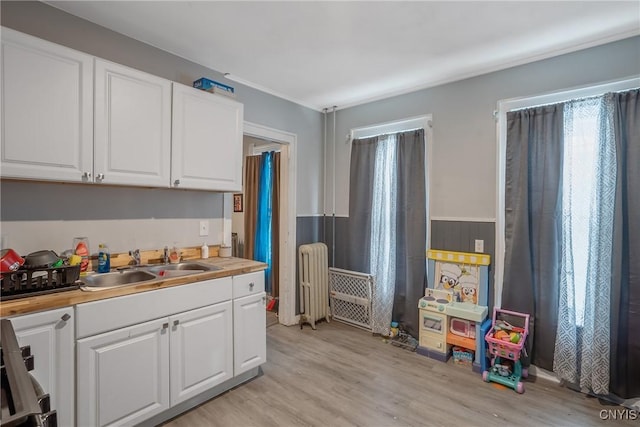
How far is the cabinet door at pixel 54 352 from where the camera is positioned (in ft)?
4.72

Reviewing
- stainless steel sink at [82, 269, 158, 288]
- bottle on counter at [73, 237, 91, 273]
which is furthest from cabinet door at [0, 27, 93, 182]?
stainless steel sink at [82, 269, 158, 288]

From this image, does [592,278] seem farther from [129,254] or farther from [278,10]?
[129,254]

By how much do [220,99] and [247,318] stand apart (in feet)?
5.60

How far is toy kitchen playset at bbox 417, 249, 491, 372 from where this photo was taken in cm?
265

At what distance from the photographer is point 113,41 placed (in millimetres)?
2186

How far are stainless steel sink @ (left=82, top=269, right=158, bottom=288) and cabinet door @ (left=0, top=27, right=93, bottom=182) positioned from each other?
619 mm

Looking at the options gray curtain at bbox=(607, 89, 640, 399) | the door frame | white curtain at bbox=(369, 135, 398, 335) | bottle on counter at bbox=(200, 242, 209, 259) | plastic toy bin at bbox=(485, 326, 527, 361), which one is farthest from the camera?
the door frame

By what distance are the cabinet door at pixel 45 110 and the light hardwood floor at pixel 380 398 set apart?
169cm

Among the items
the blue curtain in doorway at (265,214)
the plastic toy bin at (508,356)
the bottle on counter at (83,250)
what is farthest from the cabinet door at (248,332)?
the blue curtain in doorway at (265,214)

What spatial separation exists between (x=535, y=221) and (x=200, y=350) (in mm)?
2675

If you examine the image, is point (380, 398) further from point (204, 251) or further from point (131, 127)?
point (131, 127)

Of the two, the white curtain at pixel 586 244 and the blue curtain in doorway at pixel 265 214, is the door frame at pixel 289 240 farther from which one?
the white curtain at pixel 586 244

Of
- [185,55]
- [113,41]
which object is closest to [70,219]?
[113,41]

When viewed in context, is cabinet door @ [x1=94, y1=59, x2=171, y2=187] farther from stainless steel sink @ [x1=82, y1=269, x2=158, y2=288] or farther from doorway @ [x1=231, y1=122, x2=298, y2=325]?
doorway @ [x1=231, y1=122, x2=298, y2=325]
